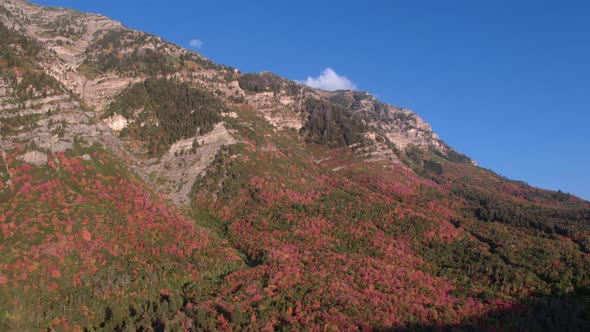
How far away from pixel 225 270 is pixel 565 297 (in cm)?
6378

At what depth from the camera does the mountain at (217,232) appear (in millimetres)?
60312

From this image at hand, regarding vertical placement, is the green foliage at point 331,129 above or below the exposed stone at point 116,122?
above

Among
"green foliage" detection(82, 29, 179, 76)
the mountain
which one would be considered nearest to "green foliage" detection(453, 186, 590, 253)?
the mountain

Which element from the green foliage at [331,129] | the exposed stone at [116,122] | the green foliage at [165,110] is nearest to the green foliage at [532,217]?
the green foliage at [331,129]

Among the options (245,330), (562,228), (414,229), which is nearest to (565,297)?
(414,229)

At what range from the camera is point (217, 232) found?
Answer: 300ft

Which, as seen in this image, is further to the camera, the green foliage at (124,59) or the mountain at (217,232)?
the green foliage at (124,59)

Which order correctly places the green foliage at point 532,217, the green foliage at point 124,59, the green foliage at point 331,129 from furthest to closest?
the green foliage at point 331,129 → the green foliage at point 124,59 → the green foliage at point 532,217

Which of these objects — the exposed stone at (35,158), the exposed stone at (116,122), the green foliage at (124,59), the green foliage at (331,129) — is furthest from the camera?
the green foliage at (331,129)

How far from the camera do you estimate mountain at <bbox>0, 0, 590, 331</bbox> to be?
198 feet

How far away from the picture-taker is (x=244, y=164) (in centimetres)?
11556

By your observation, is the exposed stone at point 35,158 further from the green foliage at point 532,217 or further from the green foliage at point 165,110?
the green foliage at point 532,217

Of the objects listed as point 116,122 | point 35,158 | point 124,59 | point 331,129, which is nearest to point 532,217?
point 331,129

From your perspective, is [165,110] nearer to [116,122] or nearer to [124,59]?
[116,122]
